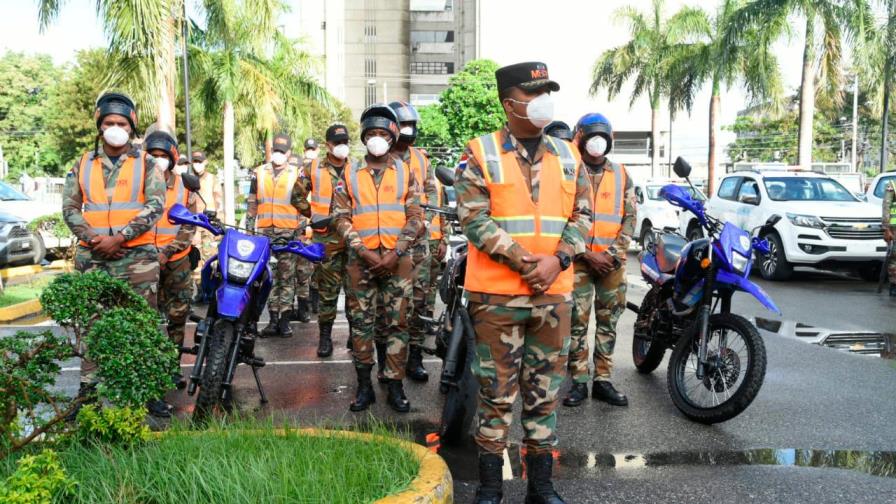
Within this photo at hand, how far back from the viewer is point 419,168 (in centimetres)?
671

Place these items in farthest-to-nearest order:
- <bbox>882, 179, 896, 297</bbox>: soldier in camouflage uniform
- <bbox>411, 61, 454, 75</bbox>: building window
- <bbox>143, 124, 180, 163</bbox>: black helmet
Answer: <bbox>411, 61, 454, 75</bbox>: building window
<bbox>882, 179, 896, 297</bbox>: soldier in camouflage uniform
<bbox>143, 124, 180, 163</bbox>: black helmet

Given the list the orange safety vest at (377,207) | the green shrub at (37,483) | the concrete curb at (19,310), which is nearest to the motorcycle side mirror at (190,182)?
the orange safety vest at (377,207)

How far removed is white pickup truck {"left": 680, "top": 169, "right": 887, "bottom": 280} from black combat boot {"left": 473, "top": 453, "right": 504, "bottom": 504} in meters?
10.2

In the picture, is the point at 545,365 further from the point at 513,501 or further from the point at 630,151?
the point at 630,151

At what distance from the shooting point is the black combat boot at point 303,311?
1021 cm

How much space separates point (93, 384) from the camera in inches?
163

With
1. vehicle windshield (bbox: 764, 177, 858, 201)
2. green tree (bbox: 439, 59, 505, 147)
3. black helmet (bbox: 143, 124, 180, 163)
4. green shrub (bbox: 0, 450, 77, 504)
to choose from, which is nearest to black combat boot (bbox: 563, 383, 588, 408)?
green shrub (bbox: 0, 450, 77, 504)

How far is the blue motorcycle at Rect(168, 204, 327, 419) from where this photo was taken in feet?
17.3

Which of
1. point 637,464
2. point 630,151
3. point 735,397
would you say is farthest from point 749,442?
point 630,151

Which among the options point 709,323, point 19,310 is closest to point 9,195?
point 19,310

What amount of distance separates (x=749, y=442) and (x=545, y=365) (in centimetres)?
185

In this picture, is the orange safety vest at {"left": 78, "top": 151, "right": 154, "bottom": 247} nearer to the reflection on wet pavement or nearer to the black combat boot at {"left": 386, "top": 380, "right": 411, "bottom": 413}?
the black combat boot at {"left": 386, "top": 380, "right": 411, "bottom": 413}

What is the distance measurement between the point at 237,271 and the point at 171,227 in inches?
116

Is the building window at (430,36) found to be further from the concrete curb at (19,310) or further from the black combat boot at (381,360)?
the black combat boot at (381,360)
